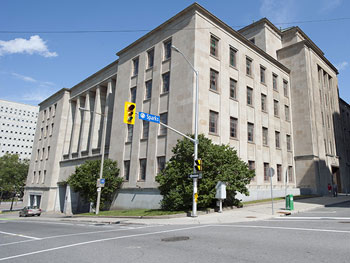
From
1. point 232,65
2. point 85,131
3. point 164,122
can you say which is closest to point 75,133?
point 85,131

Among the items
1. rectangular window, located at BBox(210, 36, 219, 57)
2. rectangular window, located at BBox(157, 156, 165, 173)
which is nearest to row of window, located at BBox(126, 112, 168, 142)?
rectangular window, located at BBox(157, 156, 165, 173)

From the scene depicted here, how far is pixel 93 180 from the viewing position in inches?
1065

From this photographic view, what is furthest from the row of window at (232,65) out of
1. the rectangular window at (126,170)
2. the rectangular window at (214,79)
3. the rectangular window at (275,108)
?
the rectangular window at (126,170)

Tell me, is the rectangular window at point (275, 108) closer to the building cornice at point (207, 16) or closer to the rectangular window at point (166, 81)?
the building cornice at point (207, 16)

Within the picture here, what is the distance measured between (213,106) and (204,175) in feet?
28.0

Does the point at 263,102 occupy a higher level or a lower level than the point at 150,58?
lower

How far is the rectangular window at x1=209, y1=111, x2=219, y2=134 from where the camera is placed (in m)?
24.6

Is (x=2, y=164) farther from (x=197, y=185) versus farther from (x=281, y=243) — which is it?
(x=281, y=243)

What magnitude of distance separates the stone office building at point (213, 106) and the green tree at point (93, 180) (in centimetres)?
108

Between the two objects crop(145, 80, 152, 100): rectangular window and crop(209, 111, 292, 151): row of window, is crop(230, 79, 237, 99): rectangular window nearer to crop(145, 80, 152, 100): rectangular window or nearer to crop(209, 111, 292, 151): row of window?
crop(209, 111, 292, 151): row of window

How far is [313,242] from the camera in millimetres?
7672

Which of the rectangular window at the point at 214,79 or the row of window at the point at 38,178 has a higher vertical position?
the rectangular window at the point at 214,79

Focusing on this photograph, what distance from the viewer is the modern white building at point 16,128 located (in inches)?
5748

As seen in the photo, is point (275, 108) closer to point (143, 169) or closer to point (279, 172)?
point (279, 172)
